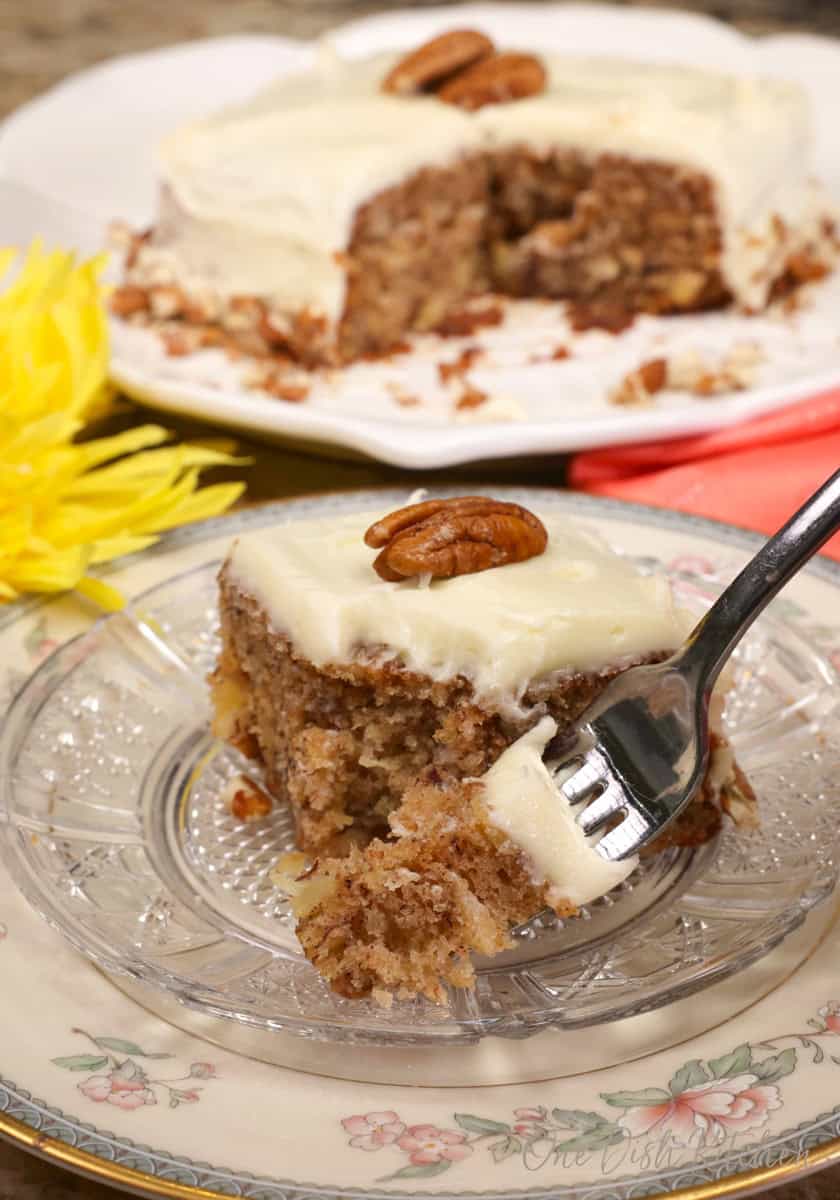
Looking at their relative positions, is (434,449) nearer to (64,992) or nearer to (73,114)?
(64,992)

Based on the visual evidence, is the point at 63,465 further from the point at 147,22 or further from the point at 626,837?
the point at 147,22

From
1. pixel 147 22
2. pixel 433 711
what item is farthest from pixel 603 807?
pixel 147 22

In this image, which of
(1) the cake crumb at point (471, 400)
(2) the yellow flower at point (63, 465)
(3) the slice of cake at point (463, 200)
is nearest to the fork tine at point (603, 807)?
(2) the yellow flower at point (63, 465)

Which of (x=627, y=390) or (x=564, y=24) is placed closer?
(x=627, y=390)

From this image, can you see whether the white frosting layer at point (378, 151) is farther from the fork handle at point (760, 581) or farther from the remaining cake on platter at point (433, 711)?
the fork handle at point (760, 581)

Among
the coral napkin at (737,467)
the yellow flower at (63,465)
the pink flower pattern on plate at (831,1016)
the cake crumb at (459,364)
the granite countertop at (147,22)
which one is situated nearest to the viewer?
the pink flower pattern on plate at (831,1016)

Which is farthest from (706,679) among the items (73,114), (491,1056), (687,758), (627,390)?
(73,114)

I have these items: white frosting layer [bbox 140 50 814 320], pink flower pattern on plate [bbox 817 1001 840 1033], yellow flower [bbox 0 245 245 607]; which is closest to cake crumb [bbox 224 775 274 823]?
yellow flower [bbox 0 245 245 607]
